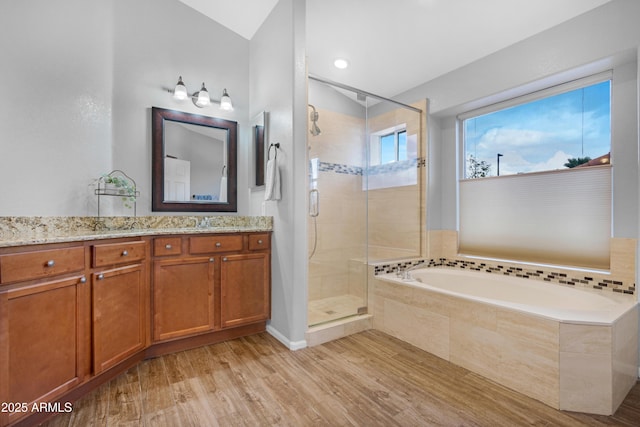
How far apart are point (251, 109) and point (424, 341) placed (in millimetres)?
2758

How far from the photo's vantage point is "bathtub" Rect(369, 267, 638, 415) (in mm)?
1655

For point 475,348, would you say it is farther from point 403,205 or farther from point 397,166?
point 397,166

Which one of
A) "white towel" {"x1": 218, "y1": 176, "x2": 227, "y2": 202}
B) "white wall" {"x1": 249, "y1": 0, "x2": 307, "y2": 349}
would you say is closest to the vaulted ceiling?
"white wall" {"x1": 249, "y1": 0, "x2": 307, "y2": 349}

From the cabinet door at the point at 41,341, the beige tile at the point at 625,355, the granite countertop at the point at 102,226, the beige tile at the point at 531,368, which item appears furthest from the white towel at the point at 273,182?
the beige tile at the point at 625,355

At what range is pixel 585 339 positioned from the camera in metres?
1.67

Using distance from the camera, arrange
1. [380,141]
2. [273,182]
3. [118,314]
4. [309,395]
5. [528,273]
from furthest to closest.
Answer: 1. [380,141]
2. [528,273]
3. [273,182]
4. [118,314]
5. [309,395]

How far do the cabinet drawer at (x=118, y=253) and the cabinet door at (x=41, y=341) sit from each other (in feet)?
0.51

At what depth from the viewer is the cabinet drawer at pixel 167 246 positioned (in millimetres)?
2178

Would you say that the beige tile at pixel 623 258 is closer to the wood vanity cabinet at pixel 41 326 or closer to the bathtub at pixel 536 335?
the bathtub at pixel 536 335

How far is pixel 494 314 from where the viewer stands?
1989 millimetres

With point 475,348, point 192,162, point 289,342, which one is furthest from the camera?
point 192,162

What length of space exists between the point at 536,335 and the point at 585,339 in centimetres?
23

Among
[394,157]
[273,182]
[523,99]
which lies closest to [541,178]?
[523,99]

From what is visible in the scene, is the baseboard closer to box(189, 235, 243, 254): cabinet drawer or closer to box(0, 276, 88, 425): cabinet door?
box(189, 235, 243, 254): cabinet drawer
